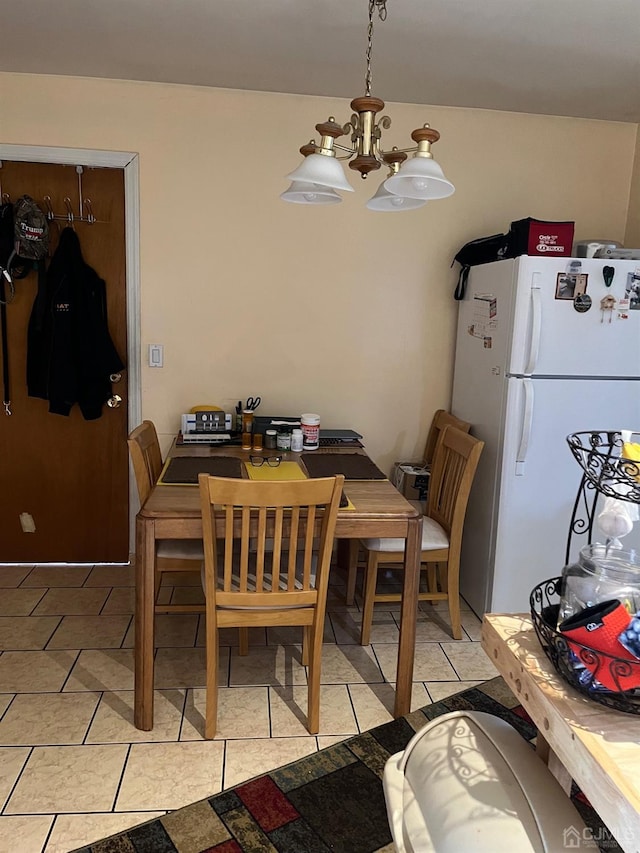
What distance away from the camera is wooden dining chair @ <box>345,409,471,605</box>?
122 inches

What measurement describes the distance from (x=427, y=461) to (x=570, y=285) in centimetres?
123

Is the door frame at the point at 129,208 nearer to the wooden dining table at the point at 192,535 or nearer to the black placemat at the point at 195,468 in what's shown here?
the black placemat at the point at 195,468

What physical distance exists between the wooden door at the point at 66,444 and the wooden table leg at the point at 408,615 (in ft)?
5.95

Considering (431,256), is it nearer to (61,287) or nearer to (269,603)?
(61,287)

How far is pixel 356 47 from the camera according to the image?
2.55 meters

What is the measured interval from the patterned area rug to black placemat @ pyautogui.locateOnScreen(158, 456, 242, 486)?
105cm

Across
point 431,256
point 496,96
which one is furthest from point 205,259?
point 496,96

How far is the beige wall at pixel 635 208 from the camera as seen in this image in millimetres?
3375

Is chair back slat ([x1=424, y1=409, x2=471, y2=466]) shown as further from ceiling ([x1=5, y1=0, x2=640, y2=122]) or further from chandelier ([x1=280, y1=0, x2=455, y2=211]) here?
ceiling ([x1=5, y1=0, x2=640, y2=122])

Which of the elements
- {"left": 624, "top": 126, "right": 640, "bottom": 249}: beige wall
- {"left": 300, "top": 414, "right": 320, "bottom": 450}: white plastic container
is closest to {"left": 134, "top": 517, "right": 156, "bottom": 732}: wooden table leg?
{"left": 300, "top": 414, "right": 320, "bottom": 450}: white plastic container

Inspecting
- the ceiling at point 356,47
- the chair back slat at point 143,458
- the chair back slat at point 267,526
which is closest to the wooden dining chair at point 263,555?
the chair back slat at point 267,526

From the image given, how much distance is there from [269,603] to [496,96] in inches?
103

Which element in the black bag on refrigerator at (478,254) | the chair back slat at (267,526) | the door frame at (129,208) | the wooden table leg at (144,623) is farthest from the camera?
the door frame at (129,208)

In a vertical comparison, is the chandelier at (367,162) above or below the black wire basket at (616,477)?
above
